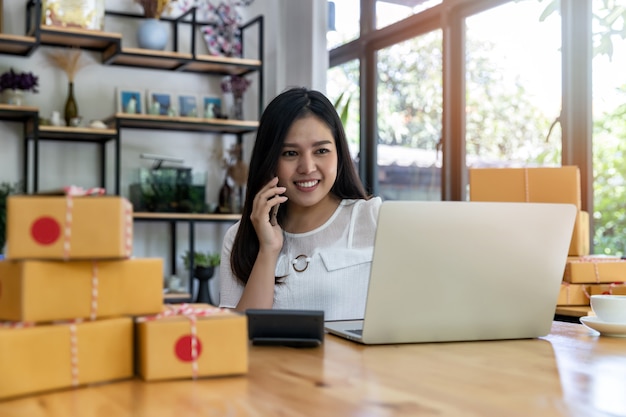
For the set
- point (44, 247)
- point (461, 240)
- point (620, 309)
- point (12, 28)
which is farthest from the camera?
point (12, 28)

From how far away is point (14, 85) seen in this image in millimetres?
4141

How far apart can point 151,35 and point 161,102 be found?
0.40m

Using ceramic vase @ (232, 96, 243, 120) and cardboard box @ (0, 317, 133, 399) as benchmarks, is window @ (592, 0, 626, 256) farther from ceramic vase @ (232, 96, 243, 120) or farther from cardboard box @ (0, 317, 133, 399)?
cardboard box @ (0, 317, 133, 399)

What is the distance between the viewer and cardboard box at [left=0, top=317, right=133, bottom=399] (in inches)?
35.1

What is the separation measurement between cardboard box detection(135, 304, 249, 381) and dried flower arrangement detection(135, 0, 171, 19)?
382 cm

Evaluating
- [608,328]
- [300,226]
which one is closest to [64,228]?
[608,328]

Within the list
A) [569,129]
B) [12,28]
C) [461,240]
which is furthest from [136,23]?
[461,240]

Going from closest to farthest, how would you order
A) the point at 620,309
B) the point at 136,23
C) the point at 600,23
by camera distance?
the point at 620,309 < the point at 600,23 < the point at 136,23

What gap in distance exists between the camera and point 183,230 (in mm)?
4812

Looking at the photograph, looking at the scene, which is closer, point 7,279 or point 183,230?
point 7,279

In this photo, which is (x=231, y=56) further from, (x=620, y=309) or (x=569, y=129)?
(x=620, y=309)

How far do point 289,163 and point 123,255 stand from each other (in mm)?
1116

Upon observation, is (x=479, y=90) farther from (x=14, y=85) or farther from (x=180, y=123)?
(x=14, y=85)

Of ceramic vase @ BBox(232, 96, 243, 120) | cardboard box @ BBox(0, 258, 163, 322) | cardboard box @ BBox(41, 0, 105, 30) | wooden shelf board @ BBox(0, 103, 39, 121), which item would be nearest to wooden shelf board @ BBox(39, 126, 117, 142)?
wooden shelf board @ BBox(0, 103, 39, 121)
